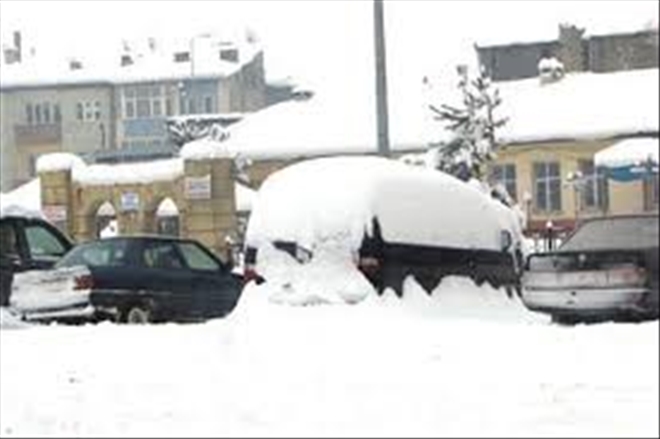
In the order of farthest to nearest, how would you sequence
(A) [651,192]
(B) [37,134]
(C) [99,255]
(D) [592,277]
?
(B) [37,134], (C) [99,255], (D) [592,277], (A) [651,192]

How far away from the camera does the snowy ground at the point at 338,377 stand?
9000 millimetres

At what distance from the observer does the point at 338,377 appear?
10828 millimetres

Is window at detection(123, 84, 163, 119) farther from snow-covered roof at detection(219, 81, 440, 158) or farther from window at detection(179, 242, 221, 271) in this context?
window at detection(179, 242, 221, 271)

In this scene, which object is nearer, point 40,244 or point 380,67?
point 380,67

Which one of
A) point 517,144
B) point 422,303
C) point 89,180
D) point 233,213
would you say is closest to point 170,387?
point 422,303

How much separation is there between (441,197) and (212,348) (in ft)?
14.3

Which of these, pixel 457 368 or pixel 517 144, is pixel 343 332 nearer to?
pixel 457 368

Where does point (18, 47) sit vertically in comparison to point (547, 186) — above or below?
above

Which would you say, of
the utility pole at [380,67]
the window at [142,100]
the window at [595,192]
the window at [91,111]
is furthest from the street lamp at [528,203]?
the window at [91,111]

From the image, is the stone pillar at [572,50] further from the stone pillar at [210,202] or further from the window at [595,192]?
the window at [595,192]

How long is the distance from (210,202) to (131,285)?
1223cm

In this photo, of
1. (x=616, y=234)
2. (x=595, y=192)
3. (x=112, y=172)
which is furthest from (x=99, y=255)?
(x=112, y=172)

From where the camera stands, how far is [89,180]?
34.3 meters

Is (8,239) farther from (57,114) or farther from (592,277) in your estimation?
(57,114)
